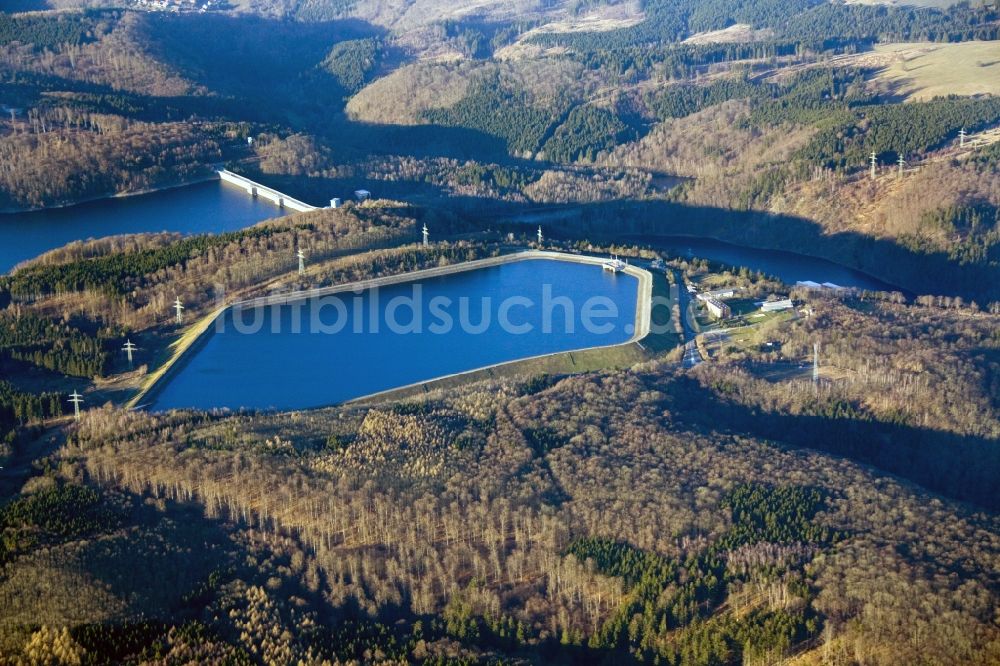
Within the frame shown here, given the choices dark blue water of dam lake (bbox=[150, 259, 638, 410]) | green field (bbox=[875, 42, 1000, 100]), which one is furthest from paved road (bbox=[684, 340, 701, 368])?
green field (bbox=[875, 42, 1000, 100])

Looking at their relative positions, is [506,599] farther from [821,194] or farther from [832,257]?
[821,194]

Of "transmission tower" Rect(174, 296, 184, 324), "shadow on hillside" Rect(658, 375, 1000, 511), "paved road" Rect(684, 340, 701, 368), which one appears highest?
"transmission tower" Rect(174, 296, 184, 324)

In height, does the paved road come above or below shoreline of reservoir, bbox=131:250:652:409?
below

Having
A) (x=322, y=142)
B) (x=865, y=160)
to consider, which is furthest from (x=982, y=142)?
(x=322, y=142)

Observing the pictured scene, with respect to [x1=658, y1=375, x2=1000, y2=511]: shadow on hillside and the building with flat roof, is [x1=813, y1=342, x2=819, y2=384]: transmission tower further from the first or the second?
the building with flat roof

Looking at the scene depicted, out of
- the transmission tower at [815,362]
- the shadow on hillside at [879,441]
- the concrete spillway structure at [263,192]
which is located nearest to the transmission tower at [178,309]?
the shadow on hillside at [879,441]

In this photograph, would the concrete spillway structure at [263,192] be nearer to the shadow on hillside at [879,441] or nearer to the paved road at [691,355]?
the paved road at [691,355]
